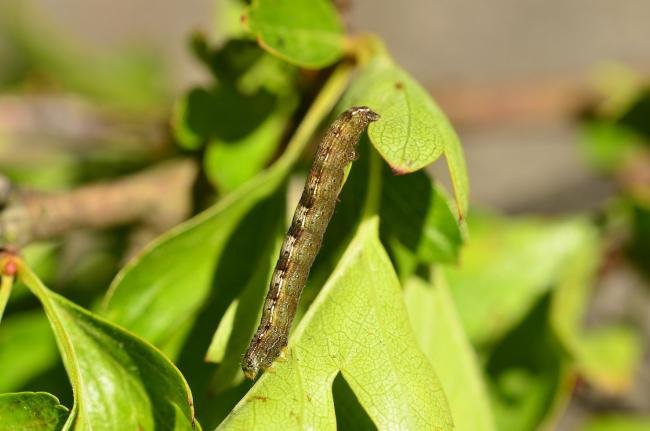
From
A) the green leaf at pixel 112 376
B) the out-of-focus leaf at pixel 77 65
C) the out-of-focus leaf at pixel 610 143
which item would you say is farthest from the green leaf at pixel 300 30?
the out-of-focus leaf at pixel 77 65

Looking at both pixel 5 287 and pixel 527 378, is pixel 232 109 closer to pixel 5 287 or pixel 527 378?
pixel 5 287

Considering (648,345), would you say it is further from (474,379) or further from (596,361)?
(474,379)

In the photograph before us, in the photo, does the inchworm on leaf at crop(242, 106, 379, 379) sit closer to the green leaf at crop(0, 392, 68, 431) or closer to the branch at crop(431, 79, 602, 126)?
the green leaf at crop(0, 392, 68, 431)

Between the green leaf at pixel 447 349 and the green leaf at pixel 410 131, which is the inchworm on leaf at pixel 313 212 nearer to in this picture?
the green leaf at pixel 410 131

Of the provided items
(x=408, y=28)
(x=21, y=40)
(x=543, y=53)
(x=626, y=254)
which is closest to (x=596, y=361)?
(x=626, y=254)

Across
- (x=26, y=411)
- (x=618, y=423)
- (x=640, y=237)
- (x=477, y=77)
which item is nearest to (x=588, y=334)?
(x=618, y=423)

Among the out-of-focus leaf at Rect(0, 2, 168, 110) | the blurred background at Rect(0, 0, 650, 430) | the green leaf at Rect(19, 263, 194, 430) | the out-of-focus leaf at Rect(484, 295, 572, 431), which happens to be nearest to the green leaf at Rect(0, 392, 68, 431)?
the green leaf at Rect(19, 263, 194, 430)
